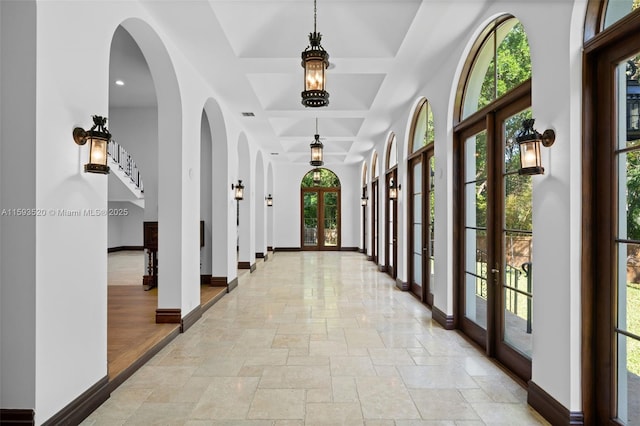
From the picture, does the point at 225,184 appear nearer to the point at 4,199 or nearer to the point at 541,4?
the point at 4,199

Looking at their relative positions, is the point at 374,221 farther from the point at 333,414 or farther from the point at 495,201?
the point at 333,414

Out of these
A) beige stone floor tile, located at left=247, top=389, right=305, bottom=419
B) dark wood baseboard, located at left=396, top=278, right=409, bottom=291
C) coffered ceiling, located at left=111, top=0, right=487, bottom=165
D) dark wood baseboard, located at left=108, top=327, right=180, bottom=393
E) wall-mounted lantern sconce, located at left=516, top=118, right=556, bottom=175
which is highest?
coffered ceiling, located at left=111, top=0, right=487, bottom=165

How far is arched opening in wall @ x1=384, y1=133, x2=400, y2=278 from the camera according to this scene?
823 cm

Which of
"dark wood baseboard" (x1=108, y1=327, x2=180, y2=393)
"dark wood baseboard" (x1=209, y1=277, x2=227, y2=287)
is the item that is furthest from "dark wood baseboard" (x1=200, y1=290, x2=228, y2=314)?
"dark wood baseboard" (x1=108, y1=327, x2=180, y2=393)

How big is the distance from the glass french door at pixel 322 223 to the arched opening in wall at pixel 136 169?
6182mm

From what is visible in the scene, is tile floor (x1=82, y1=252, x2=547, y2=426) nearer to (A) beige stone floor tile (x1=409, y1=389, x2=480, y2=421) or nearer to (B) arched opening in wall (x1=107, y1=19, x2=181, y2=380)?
(A) beige stone floor tile (x1=409, y1=389, x2=480, y2=421)

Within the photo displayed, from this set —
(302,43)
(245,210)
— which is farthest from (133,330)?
(245,210)

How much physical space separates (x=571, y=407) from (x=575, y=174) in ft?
4.99

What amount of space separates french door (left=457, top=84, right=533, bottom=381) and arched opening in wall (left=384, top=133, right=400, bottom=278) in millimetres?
3457

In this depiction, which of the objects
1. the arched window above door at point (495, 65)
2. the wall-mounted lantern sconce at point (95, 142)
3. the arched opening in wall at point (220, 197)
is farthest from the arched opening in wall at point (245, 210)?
the wall-mounted lantern sconce at point (95, 142)

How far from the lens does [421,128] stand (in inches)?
254

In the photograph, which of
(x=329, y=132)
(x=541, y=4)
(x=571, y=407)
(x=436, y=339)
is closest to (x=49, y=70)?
(x=541, y=4)

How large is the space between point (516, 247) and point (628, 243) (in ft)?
3.87

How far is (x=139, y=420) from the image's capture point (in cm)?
268
